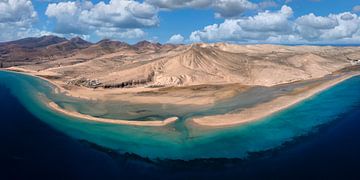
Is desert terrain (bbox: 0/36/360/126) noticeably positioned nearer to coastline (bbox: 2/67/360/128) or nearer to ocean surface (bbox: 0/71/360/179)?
coastline (bbox: 2/67/360/128)

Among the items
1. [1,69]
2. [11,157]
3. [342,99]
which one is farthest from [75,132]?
[1,69]

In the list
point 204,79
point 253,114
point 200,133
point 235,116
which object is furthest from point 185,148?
point 204,79

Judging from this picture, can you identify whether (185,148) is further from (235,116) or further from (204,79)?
(204,79)

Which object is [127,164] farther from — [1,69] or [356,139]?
[1,69]

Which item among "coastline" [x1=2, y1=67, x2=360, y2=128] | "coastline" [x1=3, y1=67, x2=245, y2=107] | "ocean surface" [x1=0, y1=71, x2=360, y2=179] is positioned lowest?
"ocean surface" [x1=0, y1=71, x2=360, y2=179]

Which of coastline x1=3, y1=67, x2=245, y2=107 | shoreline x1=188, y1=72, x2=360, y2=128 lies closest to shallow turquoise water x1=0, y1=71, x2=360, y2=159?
shoreline x1=188, y1=72, x2=360, y2=128
